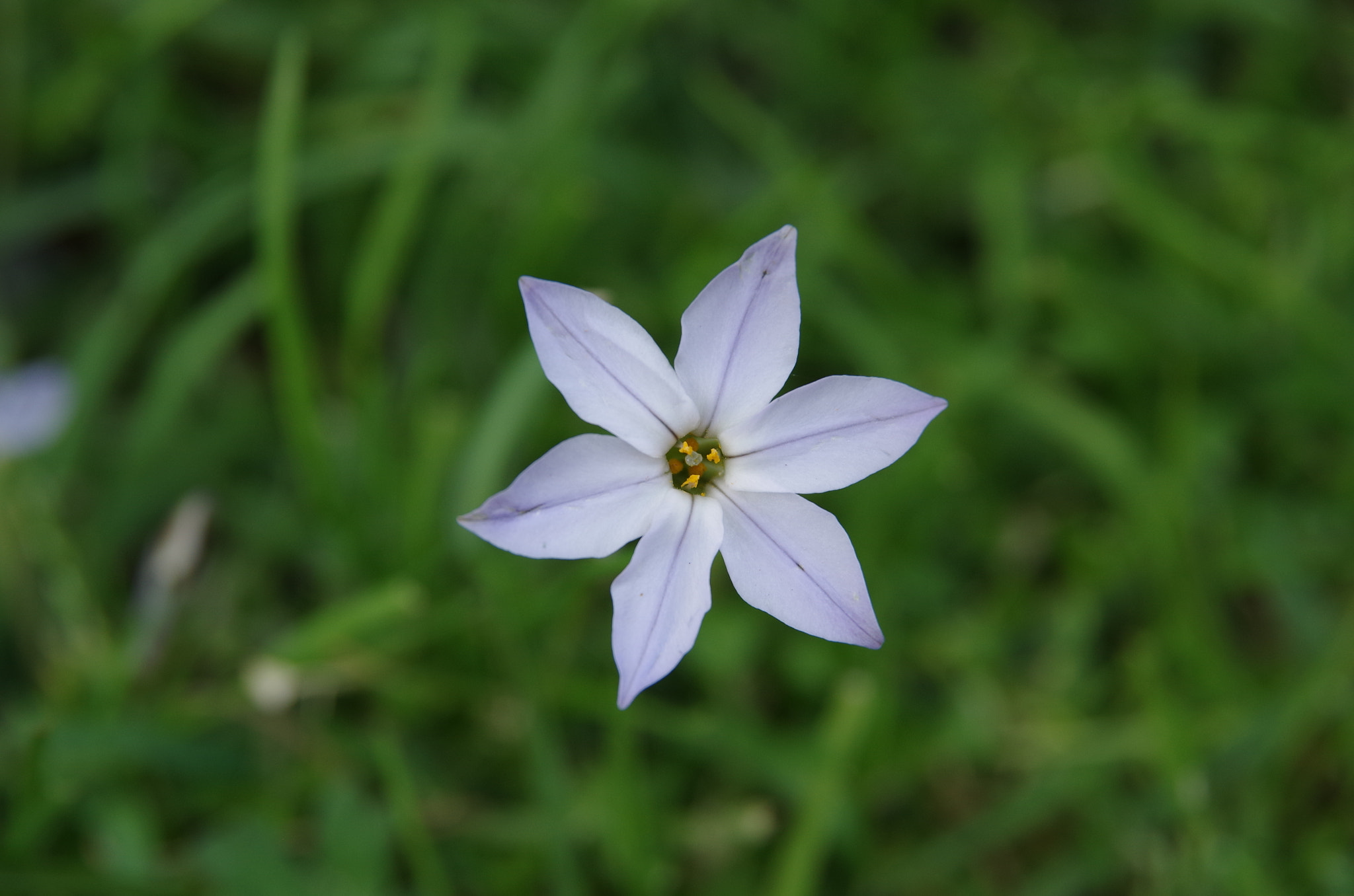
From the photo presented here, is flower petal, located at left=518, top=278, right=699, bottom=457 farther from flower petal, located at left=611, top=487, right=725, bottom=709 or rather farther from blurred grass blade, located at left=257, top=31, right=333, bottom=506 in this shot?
blurred grass blade, located at left=257, top=31, right=333, bottom=506

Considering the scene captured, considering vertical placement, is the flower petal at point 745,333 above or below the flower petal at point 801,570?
above

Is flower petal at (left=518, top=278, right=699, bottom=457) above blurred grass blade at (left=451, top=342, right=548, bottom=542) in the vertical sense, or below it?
below

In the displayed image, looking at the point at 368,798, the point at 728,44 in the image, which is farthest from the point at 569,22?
the point at 368,798

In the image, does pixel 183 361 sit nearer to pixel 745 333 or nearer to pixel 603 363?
pixel 603 363

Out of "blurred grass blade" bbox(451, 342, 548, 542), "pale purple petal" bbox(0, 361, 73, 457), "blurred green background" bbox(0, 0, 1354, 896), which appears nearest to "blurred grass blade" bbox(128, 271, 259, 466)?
"blurred green background" bbox(0, 0, 1354, 896)

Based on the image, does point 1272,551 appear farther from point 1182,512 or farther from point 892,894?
point 892,894

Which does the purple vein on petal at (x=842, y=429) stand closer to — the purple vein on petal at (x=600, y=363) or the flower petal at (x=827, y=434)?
the flower petal at (x=827, y=434)

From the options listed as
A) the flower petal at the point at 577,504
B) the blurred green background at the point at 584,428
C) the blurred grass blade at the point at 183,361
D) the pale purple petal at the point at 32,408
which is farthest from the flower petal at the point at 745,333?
the pale purple petal at the point at 32,408
